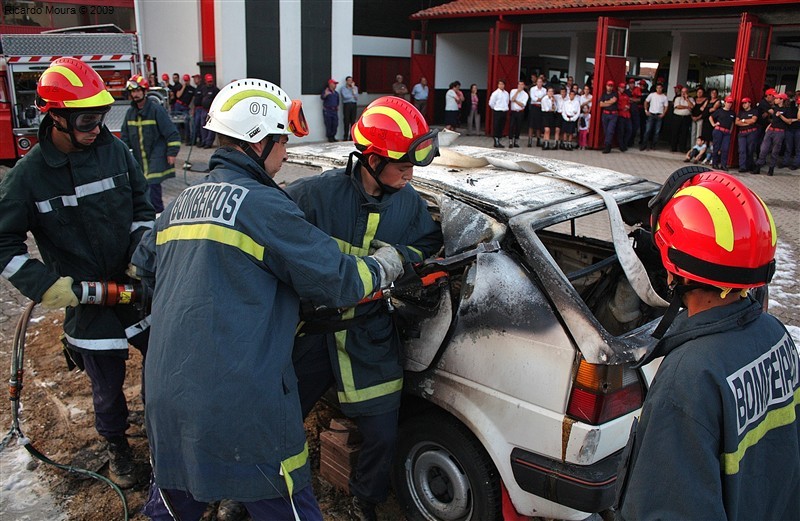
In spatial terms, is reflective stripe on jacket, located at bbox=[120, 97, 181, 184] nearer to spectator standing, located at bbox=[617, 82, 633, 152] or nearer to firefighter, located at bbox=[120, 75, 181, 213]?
firefighter, located at bbox=[120, 75, 181, 213]

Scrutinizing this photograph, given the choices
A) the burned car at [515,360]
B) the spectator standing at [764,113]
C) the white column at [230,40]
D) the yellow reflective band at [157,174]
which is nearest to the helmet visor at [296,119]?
the burned car at [515,360]

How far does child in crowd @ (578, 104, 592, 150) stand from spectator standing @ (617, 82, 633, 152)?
2.48 feet

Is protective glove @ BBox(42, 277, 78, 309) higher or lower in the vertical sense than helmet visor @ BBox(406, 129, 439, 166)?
lower

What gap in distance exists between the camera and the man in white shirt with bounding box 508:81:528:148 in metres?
17.0

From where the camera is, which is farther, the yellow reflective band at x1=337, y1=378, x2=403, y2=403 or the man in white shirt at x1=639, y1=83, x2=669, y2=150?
the man in white shirt at x1=639, y1=83, x2=669, y2=150

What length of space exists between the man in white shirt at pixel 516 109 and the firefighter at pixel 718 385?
1597cm

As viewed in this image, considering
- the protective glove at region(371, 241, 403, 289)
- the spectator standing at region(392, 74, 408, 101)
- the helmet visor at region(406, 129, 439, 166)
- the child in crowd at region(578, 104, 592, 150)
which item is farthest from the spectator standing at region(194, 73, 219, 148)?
the protective glove at region(371, 241, 403, 289)

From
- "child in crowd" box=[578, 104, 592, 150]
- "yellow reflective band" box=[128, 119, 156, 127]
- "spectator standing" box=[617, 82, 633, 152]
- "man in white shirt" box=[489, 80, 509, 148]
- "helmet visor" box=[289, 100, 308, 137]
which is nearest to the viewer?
"helmet visor" box=[289, 100, 308, 137]

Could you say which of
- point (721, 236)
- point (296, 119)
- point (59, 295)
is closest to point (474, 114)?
point (59, 295)

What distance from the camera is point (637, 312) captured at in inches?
129

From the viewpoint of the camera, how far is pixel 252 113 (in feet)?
7.80

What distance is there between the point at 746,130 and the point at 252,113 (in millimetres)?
13622

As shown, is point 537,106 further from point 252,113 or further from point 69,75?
point 252,113

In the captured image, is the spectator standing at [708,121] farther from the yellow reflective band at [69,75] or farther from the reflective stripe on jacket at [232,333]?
the reflective stripe on jacket at [232,333]
